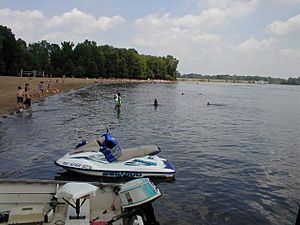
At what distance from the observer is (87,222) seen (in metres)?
8.11

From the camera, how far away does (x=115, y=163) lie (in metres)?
14.4

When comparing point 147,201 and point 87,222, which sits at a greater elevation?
point 147,201

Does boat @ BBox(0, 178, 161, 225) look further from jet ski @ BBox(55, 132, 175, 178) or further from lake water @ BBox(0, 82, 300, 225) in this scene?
jet ski @ BBox(55, 132, 175, 178)

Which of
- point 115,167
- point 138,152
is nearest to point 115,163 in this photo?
point 115,167

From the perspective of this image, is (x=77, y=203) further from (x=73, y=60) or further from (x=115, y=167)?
(x=73, y=60)

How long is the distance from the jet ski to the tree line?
9279cm

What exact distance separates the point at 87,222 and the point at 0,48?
100 metres

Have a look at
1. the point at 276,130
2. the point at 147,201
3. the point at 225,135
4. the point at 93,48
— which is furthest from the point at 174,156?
the point at 93,48

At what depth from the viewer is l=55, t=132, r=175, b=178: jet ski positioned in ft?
46.5

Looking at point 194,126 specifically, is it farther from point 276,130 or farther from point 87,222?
point 87,222

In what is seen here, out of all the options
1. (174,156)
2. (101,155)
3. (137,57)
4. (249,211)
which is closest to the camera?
(249,211)

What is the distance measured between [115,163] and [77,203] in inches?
240

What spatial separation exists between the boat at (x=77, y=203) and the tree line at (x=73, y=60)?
319 ft

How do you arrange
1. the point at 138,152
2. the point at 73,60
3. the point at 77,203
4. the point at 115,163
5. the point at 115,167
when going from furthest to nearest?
the point at 73,60
the point at 138,152
the point at 115,163
the point at 115,167
the point at 77,203
